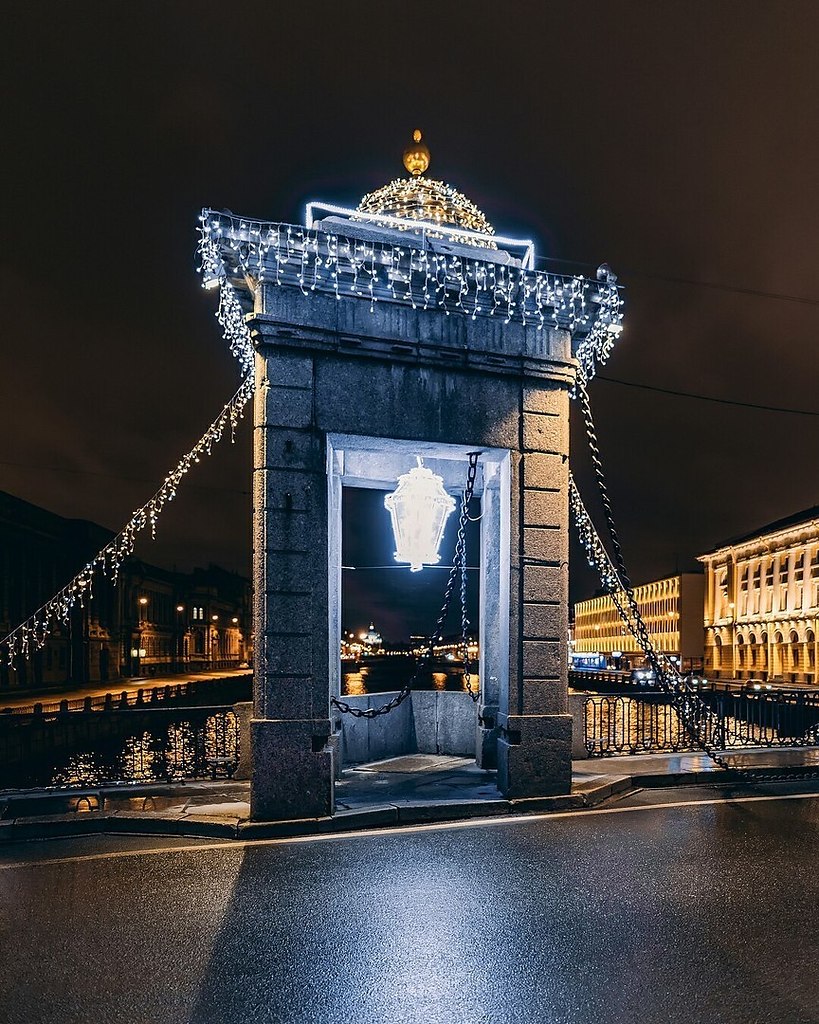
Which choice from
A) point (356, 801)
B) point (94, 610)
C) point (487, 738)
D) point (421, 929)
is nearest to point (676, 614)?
point (94, 610)

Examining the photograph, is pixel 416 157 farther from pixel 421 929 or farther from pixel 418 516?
pixel 421 929

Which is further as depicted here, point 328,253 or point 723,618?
point 723,618

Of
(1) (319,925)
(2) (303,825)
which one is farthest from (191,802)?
(1) (319,925)

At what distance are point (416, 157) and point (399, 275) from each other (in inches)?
165

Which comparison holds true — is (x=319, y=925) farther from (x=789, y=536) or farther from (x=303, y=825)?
(x=789, y=536)

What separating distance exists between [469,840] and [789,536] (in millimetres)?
100741

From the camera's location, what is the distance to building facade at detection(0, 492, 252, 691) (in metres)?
49.8

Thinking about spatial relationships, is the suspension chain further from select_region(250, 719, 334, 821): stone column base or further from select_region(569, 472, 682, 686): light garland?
select_region(250, 719, 334, 821): stone column base

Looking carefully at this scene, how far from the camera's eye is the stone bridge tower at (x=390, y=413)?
9211 mm

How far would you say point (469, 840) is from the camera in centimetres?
827

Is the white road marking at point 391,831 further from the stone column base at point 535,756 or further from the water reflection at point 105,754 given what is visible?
the water reflection at point 105,754

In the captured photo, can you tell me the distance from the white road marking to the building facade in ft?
55.3

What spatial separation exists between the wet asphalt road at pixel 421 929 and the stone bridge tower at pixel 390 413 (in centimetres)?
148

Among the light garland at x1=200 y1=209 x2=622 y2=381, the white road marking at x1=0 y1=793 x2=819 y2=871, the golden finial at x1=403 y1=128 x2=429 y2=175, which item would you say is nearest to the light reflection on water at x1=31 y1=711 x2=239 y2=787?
the white road marking at x1=0 y1=793 x2=819 y2=871
